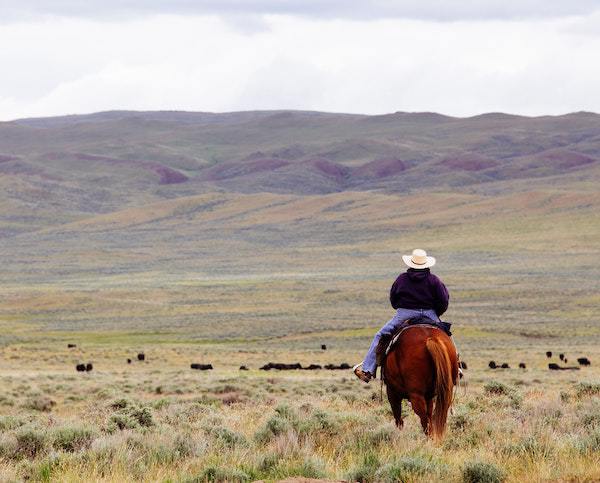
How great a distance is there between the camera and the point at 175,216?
17688 centimetres

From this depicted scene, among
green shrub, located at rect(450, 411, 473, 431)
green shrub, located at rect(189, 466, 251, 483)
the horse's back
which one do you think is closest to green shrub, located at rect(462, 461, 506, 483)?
green shrub, located at rect(189, 466, 251, 483)

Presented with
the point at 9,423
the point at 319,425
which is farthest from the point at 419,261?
the point at 9,423

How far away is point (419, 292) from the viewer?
40.3 feet

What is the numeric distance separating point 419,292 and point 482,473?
4.14 meters

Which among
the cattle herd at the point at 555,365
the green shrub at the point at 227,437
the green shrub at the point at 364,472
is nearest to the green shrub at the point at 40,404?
the green shrub at the point at 227,437

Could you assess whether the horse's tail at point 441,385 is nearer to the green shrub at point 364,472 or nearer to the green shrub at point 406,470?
the green shrub at point 364,472

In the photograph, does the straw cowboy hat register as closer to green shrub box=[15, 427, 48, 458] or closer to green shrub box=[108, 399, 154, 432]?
green shrub box=[108, 399, 154, 432]

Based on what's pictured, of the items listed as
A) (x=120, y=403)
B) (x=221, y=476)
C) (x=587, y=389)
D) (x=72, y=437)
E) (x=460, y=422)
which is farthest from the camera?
(x=587, y=389)

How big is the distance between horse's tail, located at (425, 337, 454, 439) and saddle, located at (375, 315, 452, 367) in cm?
43

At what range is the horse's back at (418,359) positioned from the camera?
38.5ft

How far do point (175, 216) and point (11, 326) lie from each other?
4224 inches

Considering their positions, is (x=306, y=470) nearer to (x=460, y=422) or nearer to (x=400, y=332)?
(x=400, y=332)

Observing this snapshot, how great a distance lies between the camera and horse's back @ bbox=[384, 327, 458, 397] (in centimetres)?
1174

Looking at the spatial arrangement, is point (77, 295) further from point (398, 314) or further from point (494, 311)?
point (398, 314)
